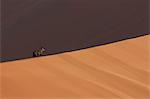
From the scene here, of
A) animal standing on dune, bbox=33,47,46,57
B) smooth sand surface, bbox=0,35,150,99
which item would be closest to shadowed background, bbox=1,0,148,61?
Answer: animal standing on dune, bbox=33,47,46,57

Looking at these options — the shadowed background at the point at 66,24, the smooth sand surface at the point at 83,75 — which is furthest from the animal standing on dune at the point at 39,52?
the smooth sand surface at the point at 83,75

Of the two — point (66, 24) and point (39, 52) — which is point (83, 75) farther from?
point (66, 24)

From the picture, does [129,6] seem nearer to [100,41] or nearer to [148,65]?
[100,41]

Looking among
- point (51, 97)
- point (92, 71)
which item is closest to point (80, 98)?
point (51, 97)

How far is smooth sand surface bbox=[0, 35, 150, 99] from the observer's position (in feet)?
3.82

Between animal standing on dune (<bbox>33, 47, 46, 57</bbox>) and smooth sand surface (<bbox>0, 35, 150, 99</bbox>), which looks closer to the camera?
smooth sand surface (<bbox>0, 35, 150, 99</bbox>)

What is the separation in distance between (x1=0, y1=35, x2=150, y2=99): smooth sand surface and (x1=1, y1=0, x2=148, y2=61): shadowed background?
28 cm

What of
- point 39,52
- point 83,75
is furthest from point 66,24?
point 83,75

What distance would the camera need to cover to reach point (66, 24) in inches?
72.9

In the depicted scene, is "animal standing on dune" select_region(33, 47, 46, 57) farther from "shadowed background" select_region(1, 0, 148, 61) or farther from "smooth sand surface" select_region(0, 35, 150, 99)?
"smooth sand surface" select_region(0, 35, 150, 99)

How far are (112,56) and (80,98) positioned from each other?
1.27 feet

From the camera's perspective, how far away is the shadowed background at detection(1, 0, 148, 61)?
68.7 inches

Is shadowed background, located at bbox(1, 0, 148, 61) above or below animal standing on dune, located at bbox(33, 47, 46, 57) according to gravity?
above

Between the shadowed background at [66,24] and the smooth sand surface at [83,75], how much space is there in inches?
11.2
